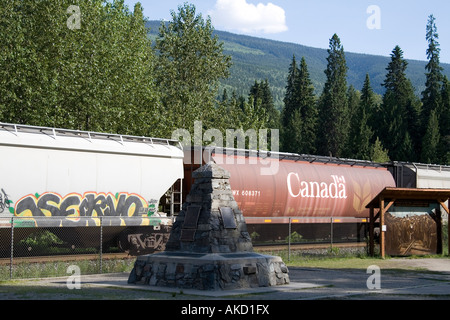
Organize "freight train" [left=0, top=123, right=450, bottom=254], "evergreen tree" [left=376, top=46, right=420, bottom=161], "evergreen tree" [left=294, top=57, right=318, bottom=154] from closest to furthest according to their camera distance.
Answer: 1. "freight train" [left=0, top=123, right=450, bottom=254]
2. "evergreen tree" [left=376, top=46, right=420, bottom=161]
3. "evergreen tree" [left=294, top=57, right=318, bottom=154]

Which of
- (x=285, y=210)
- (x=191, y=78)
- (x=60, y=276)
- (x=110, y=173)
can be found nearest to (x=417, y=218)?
(x=285, y=210)

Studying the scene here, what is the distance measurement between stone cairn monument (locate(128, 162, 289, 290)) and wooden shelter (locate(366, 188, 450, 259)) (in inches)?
453

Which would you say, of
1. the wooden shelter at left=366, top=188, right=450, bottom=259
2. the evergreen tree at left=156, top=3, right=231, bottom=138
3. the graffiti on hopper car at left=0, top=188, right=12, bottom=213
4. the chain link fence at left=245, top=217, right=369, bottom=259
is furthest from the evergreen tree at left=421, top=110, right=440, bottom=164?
the graffiti on hopper car at left=0, top=188, right=12, bottom=213

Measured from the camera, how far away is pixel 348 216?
3088 centimetres

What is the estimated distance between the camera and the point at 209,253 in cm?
1516

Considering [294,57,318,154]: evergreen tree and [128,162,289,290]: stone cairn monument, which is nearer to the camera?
[128,162,289,290]: stone cairn monument

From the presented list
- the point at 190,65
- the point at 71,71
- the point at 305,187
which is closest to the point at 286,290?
the point at 305,187

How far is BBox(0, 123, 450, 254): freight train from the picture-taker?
1927cm

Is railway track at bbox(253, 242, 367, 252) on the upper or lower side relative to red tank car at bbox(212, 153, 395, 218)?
lower

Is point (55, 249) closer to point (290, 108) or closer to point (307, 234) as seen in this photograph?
point (307, 234)

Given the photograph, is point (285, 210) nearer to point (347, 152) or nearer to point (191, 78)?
point (191, 78)

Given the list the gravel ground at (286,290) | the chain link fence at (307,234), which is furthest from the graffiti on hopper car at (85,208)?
the chain link fence at (307,234)

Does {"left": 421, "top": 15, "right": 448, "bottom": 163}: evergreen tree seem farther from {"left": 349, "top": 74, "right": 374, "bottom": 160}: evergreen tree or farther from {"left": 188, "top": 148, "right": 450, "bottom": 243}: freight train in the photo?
{"left": 188, "top": 148, "right": 450, "bottom": 243}: freight train

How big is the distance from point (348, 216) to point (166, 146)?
1144 cm
